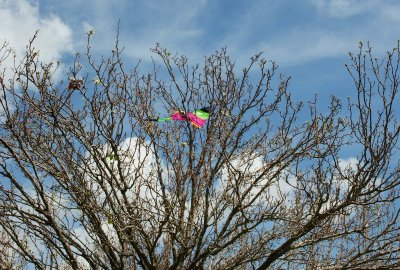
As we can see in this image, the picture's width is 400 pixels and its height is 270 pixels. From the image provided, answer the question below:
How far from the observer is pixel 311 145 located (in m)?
8.64

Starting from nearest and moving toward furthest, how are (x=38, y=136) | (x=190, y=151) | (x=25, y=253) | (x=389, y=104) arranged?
1. (x=389, y=104)
2. (x=25, y=253)
3. (x=38, y=136)
4. (x=190, y=151)

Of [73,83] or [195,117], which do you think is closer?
[73,83]

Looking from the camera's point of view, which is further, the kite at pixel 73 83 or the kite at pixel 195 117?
the kite at pixel 195 117

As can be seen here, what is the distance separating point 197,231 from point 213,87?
2972 mm

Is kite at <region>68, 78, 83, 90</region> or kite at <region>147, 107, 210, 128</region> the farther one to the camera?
kite at <region>147, 107, 210, 128</region>

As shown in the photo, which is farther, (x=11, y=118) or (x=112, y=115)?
(x=112, y=115)

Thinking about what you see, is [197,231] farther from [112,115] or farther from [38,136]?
[38,136]

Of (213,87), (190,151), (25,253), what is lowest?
(25,253)

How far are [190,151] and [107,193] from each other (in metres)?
1.78

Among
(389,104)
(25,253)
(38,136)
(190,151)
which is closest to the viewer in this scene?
(389,104)

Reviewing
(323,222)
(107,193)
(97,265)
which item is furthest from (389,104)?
(97,265)

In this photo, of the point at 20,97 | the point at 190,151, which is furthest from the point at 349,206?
the point at 20,97

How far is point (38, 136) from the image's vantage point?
26.7ft

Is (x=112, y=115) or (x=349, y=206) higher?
(x=112, y=115)
